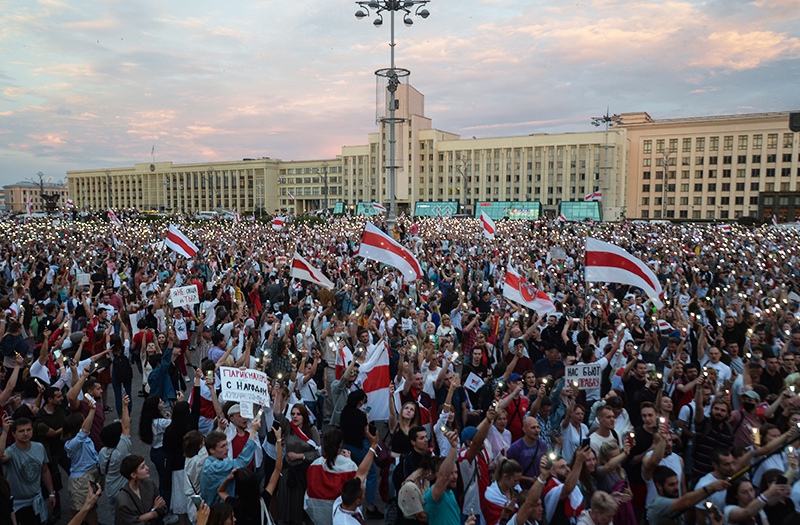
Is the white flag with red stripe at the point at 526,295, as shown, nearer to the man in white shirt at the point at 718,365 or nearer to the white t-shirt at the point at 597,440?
the man in white shirt at the point at 718,365

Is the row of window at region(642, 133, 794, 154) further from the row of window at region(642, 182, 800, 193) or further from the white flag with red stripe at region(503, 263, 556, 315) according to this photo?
the white flag with red stripe at region(503, 263, 556, 315)

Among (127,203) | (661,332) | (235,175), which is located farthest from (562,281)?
(127,203)

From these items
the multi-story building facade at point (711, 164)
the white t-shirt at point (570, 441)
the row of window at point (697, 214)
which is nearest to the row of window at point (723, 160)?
the multi-story building facade at point (711, 164)

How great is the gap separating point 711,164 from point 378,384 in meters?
93.8

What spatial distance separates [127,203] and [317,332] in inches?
5180

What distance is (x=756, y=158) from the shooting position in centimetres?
8256

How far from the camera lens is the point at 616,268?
944 centimetres

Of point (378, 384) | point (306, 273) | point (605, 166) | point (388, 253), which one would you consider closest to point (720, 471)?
point (378, 384)

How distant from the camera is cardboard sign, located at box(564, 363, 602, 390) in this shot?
6070 mm

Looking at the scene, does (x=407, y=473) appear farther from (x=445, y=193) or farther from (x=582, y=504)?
(x=445, y=193)

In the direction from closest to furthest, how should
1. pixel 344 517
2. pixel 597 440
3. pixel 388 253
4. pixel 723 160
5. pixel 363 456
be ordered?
pixel 344 517 → pixel 597 440 → pixel 363 456 → pixel 388 253 → pixel 723 160

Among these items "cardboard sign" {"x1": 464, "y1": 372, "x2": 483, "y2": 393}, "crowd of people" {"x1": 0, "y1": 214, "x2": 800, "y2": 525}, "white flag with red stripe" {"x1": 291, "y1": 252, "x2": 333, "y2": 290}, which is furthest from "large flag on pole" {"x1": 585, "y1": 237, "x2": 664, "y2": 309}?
"white flag with red stripe" {"x1": 291, "y1": 252, "x2": 333, "y2": 290}

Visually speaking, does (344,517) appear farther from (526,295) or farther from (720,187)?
(720,187)

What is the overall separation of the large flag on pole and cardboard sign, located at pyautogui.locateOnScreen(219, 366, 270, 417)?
6.31 metres
